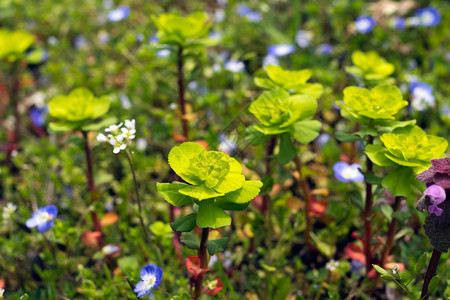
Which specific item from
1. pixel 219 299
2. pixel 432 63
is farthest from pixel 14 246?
pixel 432 63

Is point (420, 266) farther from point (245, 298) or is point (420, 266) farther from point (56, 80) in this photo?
point (56, 80)

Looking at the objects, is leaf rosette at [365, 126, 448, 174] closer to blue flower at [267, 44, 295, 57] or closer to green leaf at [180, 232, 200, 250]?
green leaf at [180, 232, 200, 250]

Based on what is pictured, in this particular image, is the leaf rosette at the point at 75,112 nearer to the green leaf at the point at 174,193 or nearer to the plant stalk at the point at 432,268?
the green leaf at the point at 174,193

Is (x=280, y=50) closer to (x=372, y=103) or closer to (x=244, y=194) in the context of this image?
(x=372, y=103)

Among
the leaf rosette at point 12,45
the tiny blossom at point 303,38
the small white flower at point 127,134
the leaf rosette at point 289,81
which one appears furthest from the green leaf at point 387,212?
the leaf rosette at point 12,45

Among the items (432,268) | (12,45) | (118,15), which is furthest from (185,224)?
(118,15)
